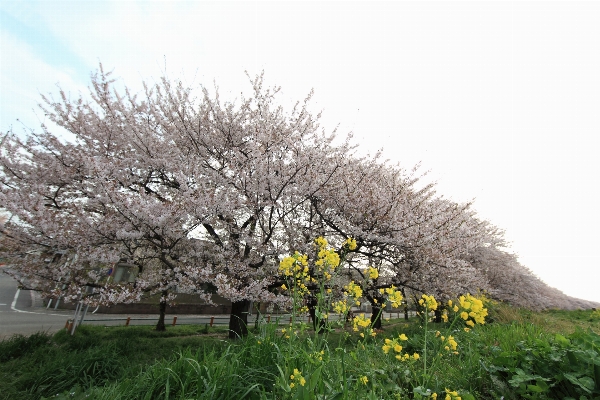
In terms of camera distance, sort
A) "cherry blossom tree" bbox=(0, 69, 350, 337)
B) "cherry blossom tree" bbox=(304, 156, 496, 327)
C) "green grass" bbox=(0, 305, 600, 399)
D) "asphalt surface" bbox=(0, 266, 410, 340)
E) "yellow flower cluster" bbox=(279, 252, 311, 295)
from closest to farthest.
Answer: "green grass" bbox=(0, 305, 600, 399) < "yellow flower cluster" bbox=(279, 252, 311, 295) < "cherry blossom tree" bbox=(0, 69, 350, 337) < "cherry blossom tree" bbox=(304, 156, 496, 327) < "asphalt surface" bbox=(0, 266, 410, 340)

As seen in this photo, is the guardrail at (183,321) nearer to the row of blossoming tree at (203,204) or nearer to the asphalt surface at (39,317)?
the asphalt surface at (39,317)

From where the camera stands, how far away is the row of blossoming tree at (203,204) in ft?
21.3

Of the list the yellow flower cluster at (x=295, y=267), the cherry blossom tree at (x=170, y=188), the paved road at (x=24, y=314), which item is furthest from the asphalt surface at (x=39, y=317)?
the yellow flower cluster at (x=295, y=267)

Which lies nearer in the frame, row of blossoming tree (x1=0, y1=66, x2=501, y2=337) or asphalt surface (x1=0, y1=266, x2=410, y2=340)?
row of blossoming tree (x1=0, y1=66, x2=501, y2=337)

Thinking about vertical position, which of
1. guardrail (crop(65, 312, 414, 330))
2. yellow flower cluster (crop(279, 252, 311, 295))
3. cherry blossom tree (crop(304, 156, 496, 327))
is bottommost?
guardrail (crop(65, 312, 414, 330))

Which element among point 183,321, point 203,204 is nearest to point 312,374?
point 203,204

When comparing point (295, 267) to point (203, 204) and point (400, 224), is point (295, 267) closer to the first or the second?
point (203, 204)

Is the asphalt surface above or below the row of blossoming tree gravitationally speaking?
below

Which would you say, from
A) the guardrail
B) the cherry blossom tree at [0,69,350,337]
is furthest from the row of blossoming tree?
the guardrail

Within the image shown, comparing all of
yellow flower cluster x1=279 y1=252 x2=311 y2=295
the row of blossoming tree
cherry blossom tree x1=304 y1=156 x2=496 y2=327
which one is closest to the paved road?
the row of blossoming tree

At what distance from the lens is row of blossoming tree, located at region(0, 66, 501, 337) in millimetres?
6480

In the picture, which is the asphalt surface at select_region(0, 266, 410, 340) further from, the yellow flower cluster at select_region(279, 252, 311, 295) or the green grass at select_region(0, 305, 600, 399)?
the yellow flower cluster at select_region(279, 252, 311, 295)

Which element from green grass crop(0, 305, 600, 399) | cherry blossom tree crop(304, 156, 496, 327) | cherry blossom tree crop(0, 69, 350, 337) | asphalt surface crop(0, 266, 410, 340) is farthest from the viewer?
asphalt surface crop(0, 266, 410, 340)

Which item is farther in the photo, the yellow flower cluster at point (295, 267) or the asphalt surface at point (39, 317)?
the asphalt surface at point (39, 317)
